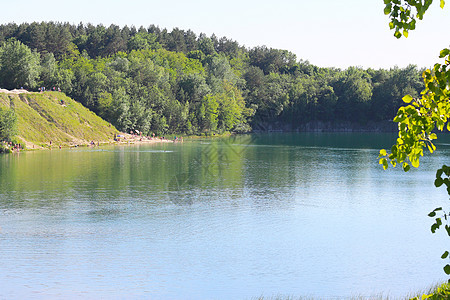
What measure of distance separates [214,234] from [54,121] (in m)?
83.5

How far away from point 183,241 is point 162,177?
28.5m

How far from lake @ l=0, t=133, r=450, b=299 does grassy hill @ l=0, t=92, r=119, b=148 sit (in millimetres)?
39686

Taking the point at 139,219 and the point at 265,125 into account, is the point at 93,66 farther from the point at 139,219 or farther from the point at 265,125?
Answer: the point at 139,219

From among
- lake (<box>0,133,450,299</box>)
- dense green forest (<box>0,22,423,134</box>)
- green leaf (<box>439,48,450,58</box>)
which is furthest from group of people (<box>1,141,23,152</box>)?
green leaf (<box>439,48,450,58</box>)

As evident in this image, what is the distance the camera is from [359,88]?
182750 mm

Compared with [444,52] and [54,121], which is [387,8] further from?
[54,121]

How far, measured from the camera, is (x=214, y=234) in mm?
33500

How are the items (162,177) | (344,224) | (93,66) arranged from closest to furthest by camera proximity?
(344,224) → (162,177) → (93,66)

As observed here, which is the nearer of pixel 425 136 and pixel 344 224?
pixel 425 136

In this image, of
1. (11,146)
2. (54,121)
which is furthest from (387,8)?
(54,121)

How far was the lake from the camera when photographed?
24.4 m

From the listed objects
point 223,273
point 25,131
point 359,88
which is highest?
point 359,88

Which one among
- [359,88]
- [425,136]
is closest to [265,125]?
[359,88]

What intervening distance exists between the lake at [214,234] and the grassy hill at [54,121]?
3969cm
